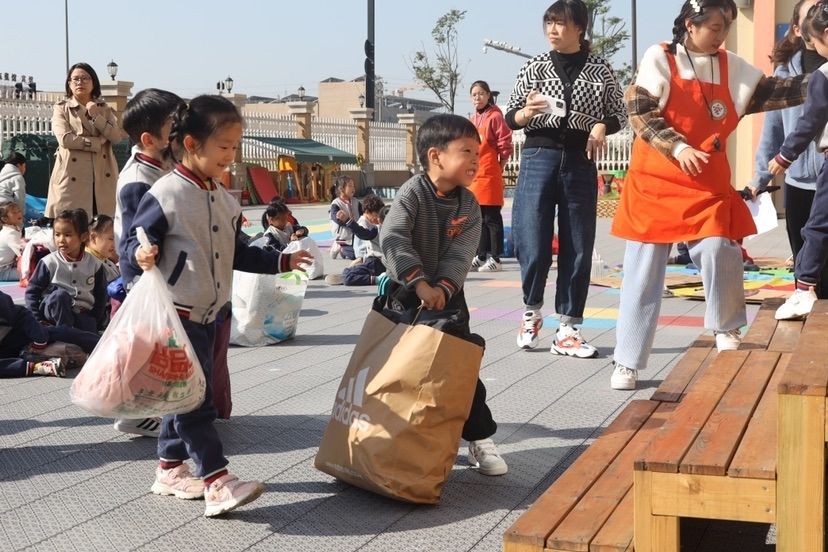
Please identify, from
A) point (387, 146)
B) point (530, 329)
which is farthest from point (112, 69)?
point (530, 329)

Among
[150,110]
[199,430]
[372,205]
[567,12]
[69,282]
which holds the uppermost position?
[567,12]

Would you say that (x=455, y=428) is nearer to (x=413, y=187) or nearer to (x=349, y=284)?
(x=413, y=187)

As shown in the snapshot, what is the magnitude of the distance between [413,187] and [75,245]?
3.44m

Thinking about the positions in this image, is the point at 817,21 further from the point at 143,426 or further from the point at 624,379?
the point at 143,426

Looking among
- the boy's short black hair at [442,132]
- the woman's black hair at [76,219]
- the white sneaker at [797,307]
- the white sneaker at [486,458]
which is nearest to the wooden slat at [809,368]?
the white sneaker at [486,458]

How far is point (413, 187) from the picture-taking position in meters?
4.36

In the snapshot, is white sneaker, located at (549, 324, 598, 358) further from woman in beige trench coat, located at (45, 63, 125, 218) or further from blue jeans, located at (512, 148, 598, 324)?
woman in beige trench coat, located at (45, 63, 125, 218)

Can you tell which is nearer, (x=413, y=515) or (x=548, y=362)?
(x=413, y=515)

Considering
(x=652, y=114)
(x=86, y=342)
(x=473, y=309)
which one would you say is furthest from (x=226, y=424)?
(x=473, y=309)

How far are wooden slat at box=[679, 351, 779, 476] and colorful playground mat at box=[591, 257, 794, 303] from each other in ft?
14.9

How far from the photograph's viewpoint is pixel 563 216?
22.3 ft

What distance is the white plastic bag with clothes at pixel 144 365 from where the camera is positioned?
373 cm

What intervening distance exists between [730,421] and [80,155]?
23.7 feet

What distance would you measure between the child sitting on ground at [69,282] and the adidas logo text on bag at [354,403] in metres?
3.37
